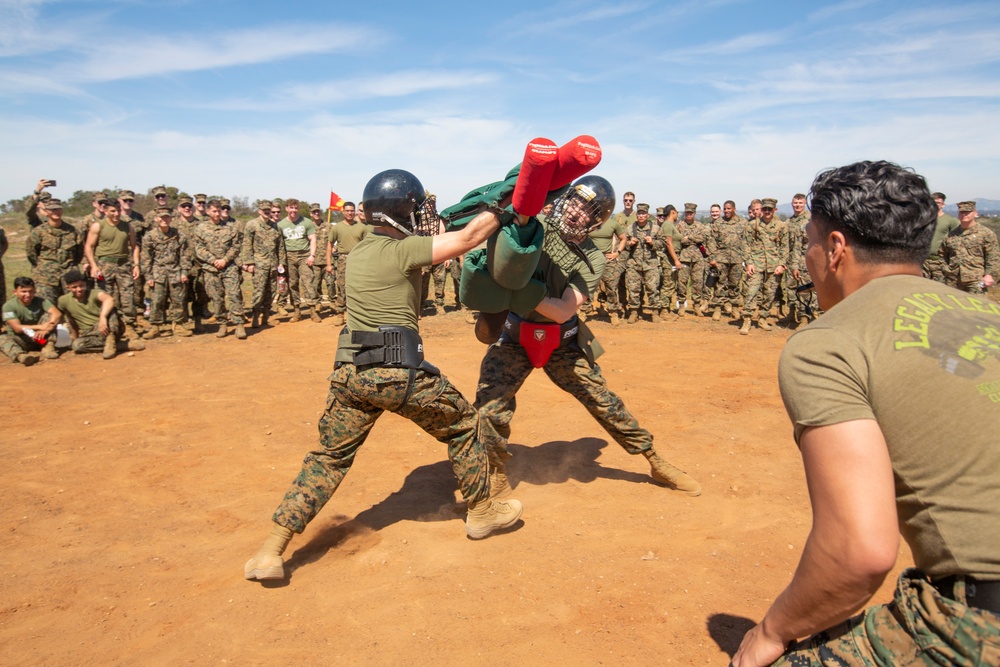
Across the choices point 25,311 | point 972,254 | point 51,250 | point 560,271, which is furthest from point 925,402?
point 972,254

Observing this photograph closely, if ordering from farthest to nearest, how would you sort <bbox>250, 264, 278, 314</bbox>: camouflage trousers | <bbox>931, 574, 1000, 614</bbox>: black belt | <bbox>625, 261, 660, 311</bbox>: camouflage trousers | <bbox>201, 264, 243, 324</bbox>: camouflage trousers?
1. <bbox>625, 261, 660, 311</bbox>: camouflage trousers
2. <bbox>250, 264, 278, 314</bbox>: camouflage trousers
3. <bbox>201, 264, 243, 324</bbox>: camouflage trousers
4. <bbox>931, 574, 1000, 614</bbox>: black belt

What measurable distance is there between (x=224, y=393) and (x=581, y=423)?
4.07 m

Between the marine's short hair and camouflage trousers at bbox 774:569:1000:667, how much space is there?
82cm

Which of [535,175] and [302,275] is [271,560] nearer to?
[535,175]

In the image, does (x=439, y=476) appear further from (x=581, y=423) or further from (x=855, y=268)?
(x=855, y=268)

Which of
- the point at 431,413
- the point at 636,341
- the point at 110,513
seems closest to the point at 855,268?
the point at 431,413

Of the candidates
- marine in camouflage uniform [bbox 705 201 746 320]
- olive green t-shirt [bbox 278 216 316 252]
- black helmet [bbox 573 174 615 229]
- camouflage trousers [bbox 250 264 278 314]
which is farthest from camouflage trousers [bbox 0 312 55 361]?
marine in camouflage uniform [bbox 705 201 746 320]

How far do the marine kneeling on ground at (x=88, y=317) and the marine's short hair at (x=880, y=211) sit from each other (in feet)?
33.5

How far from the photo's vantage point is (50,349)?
9609 millimetres

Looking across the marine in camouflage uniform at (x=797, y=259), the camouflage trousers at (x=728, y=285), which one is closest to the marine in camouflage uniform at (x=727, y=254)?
the camouflage trousers at (x=728, y=285)

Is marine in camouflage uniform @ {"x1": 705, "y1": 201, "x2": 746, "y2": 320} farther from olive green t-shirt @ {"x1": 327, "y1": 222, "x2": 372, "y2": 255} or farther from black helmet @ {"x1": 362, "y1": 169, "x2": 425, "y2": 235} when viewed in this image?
black helmet @ {"x1": 362, "y1": 169, "x2": 425, "y2": 235}

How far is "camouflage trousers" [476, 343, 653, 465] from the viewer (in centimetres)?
457

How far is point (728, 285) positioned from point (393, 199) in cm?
1188

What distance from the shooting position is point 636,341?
11.1 meters
